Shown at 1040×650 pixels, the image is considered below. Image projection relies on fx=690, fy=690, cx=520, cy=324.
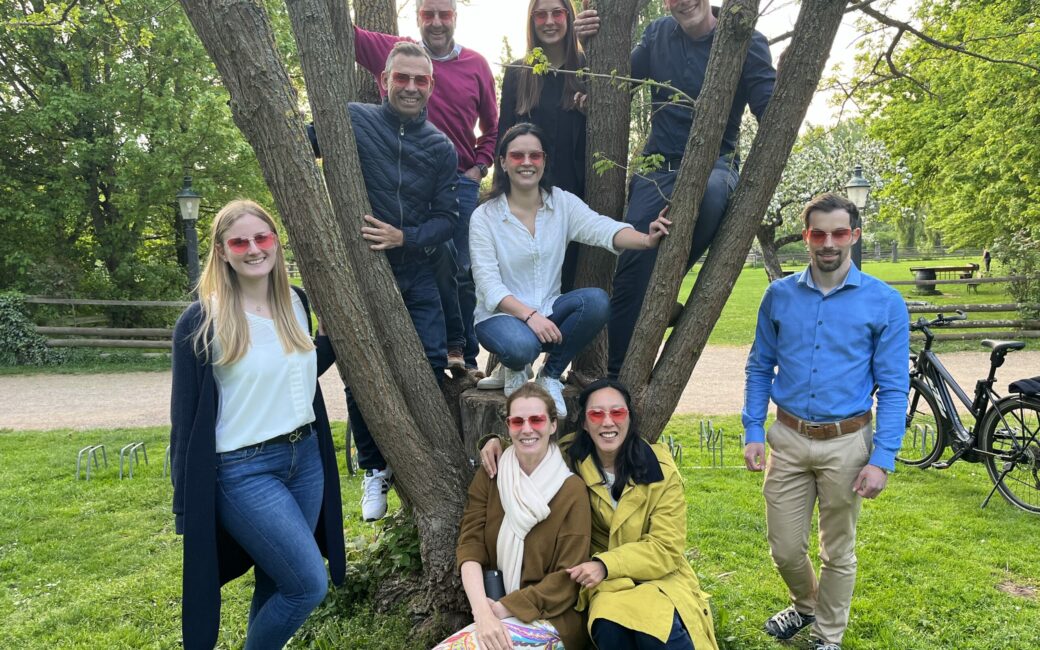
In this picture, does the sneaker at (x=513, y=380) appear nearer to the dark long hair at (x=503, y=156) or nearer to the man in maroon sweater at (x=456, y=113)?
the man in maroon sweater at (x=456, y=113)

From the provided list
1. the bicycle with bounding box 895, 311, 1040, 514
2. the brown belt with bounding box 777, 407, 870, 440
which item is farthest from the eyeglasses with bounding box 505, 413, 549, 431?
the bicycle with bounding box 895, 311, 1040, 514

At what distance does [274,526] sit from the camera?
257 cm

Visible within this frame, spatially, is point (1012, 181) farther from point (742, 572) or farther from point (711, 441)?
point (742, 572)

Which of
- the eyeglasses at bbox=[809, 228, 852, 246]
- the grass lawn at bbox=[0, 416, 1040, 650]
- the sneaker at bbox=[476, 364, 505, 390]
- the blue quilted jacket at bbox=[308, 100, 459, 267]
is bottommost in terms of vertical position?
the grass lawn at bbox=[0, 416, 1040, 650]

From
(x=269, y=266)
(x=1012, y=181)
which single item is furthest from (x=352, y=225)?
(x=1012, y=181)

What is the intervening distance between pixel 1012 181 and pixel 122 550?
1997cm

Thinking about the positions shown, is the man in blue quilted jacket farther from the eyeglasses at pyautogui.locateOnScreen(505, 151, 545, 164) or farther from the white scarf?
the white scarf

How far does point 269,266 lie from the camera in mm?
2711

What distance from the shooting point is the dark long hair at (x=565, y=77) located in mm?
3676

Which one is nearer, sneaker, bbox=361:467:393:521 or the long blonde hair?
the long blonde hair

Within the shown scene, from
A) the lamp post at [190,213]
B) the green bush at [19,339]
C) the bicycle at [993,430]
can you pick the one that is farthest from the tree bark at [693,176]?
the green bush at [19,339]

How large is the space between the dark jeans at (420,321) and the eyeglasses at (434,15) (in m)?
1.57

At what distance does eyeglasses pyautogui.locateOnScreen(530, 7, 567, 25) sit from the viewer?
363 cm

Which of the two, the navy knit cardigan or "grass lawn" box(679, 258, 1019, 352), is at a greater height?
the navy knit cardigan
